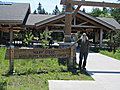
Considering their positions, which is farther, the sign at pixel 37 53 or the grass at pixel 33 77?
the sign at pixel 37 53

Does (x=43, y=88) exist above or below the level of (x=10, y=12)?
below

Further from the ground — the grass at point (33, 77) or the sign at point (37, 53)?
the sign at point (37, 53)

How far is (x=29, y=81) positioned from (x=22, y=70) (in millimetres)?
1615

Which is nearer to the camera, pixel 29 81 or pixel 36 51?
pixel 29 81

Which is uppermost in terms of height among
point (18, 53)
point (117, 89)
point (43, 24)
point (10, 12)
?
point (10, 12)

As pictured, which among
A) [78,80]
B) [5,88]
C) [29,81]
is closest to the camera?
[5,88]

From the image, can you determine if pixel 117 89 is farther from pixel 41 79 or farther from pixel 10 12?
pixel 10 12

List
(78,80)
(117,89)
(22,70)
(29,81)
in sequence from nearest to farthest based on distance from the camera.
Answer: (117,89) → (29,81) → (78,80) → (22,70)

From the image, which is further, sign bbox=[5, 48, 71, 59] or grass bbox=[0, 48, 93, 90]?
sign bbox=[5, 48, 71, 59]

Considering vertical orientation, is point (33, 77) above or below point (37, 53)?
below

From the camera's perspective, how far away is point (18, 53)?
6.95m

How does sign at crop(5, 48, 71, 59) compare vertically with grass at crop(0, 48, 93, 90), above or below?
above

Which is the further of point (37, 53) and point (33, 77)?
point (37, 53)

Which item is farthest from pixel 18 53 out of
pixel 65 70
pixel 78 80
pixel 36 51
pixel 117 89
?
pixel 117 89
